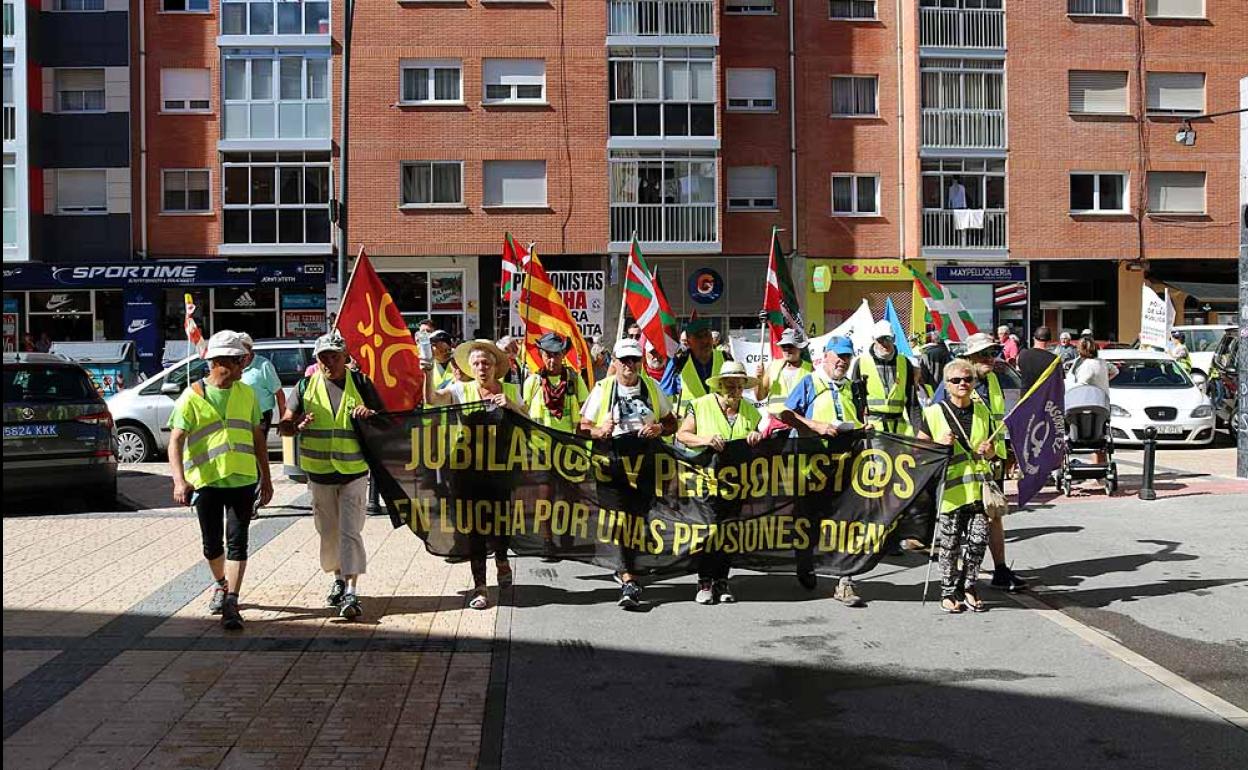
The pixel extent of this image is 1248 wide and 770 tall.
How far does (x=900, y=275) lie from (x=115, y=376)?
21649 mm

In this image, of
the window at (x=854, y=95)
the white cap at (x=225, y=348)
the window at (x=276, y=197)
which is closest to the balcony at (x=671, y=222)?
the window at (x=854, y=95)

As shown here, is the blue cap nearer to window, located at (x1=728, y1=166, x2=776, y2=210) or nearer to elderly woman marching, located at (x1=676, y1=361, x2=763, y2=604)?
elderly woman marching, located at (x1=676, y1=361, x2=763, y2=604)

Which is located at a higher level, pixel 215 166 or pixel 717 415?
pixel 215 166

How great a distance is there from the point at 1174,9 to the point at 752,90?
12225mm

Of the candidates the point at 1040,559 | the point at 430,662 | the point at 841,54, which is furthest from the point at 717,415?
the point at 841,54

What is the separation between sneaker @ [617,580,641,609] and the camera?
8.23m

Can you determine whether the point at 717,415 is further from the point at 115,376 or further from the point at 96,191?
the point at 96,191

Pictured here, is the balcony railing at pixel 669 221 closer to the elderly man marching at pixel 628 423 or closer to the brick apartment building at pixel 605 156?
the brick apartment building at pixel 605 156

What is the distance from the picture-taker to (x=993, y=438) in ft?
27.1

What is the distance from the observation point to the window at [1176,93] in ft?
118

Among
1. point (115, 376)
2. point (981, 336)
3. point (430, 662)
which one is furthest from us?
point (115, 376)

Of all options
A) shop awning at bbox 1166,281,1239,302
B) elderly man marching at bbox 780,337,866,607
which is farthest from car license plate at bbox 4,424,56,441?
shop awning at bbox 1166,281,1239,302

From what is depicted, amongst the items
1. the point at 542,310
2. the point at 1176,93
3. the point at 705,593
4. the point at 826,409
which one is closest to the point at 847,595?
the point at 705,593

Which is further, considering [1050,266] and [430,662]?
[1050,266]
